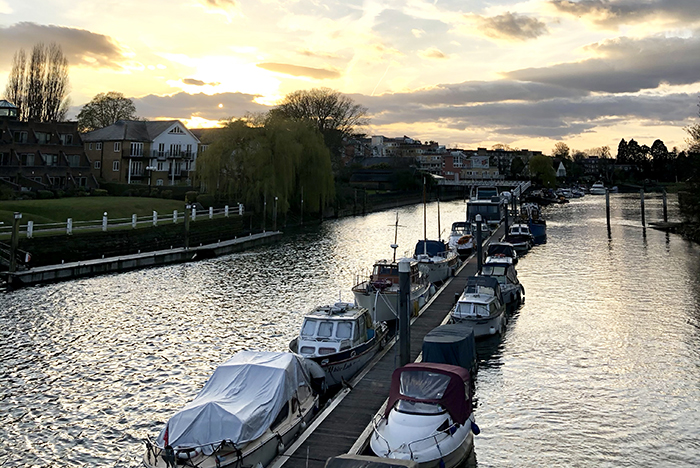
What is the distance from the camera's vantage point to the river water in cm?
2102

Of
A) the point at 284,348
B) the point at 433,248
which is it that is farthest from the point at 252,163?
the point at 284,348

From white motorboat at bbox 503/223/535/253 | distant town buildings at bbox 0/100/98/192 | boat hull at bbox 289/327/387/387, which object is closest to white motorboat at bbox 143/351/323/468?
boat hull at bbox 289/327/387/387

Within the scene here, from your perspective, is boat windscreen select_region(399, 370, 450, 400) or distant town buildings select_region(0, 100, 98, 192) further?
distant town buildings select_region(0, 100, 98, 192)

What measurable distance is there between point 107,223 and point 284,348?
34915mm

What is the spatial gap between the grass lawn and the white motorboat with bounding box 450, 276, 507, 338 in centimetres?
4083

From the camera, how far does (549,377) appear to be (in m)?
27.4

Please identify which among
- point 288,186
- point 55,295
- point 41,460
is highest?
point 288,186

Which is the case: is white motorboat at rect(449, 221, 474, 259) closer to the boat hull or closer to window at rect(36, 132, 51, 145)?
the boat hull

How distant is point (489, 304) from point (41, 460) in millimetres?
22986

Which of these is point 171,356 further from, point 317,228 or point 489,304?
point 317,228

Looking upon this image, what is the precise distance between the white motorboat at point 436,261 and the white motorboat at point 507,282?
4.05m

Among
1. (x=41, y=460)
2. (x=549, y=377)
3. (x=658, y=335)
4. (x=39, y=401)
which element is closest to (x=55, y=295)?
(x=39, y=401)

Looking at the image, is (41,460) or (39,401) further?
(39,401)

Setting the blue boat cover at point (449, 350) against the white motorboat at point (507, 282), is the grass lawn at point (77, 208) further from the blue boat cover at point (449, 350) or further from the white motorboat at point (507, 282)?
the blue boat cover at point (449, 350)
